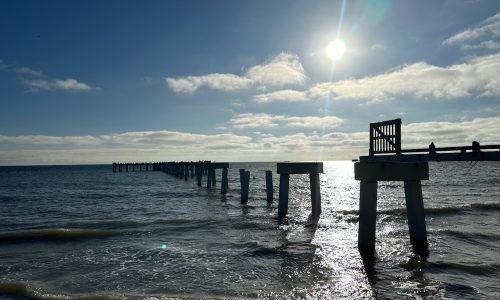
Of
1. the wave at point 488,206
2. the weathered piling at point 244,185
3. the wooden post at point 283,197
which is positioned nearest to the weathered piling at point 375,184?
the wooden post at point 283,197

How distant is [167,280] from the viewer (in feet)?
24.0

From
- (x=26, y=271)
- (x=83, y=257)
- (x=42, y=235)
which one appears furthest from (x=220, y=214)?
(x=26, y=271)

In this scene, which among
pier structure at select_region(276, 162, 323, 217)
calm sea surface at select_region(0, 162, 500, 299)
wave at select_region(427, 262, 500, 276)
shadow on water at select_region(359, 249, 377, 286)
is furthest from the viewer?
pier structure at select_region(276, 162, 323, 217)

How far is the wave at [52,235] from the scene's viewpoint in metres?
12.0

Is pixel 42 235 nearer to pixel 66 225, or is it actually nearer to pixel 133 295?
pixel 66 225

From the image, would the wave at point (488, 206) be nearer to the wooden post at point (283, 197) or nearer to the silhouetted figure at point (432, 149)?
the wooden post at point (283, 197)

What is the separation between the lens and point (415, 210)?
9.34m

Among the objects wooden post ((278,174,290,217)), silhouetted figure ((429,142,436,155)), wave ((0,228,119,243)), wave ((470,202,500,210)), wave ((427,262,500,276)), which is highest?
silhouetted figure ((429,142,436,155))

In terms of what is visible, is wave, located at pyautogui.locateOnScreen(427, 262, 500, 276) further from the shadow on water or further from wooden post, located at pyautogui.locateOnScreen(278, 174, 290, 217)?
wooden post, located at pyautogui.locateOnScreen(278, 174, 290, 217)

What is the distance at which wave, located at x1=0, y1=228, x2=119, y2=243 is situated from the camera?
12047 millimetres

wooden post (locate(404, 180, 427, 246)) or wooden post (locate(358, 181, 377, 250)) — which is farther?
wooden post (locate(404, 180, 427, 246))

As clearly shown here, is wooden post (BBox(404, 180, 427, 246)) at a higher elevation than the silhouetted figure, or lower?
lower

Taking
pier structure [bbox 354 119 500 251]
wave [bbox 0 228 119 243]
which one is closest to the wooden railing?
pier structure [bbox 354 119 500 251]

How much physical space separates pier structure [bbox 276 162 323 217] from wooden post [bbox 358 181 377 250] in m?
5.74
